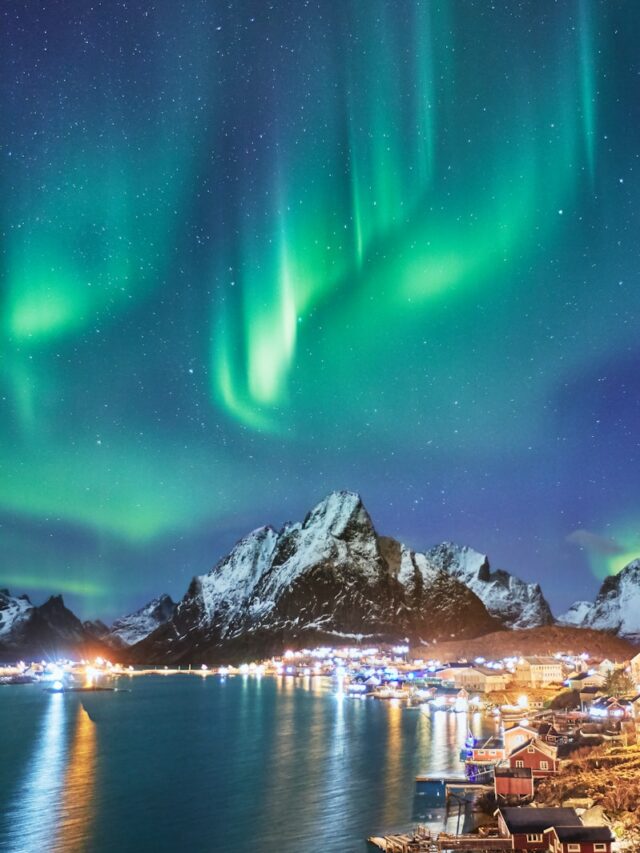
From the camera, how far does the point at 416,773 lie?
179ft

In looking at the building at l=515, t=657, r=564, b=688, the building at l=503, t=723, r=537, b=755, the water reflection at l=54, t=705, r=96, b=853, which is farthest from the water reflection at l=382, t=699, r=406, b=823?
the building at l=515, t=657, r=564, b=688

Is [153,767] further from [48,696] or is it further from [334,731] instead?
[48,696]

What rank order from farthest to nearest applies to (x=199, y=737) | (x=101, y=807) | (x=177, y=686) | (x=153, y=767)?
(x=177, y=686)
(x=199, y=737)
(x=153, y=767)
(x=101, y=807)

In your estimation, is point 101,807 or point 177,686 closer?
point 101,807

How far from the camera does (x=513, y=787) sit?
139 feet

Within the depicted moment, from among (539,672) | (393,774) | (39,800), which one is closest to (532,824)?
(393,774)

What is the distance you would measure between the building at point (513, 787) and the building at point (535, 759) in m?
2.31

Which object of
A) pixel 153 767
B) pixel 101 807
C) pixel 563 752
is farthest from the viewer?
pixel 153 767

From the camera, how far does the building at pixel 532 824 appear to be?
31812 millimetres

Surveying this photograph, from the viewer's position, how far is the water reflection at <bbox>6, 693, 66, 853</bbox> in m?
38.8

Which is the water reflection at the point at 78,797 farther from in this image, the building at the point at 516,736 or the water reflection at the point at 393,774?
the building at the point at 516,736

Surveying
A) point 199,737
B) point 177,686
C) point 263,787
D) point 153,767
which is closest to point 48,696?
point 177,686

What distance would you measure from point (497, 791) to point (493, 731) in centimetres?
3222

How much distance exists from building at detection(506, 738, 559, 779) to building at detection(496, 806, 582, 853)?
12.3 m
